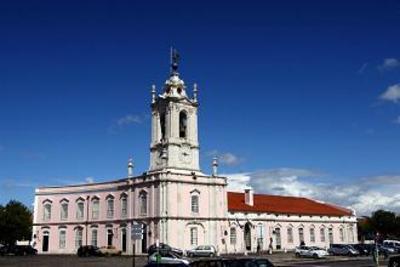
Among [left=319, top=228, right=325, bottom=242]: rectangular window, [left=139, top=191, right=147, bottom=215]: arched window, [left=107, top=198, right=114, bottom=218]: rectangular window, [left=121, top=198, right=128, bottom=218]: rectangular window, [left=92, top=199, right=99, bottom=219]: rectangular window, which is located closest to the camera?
[left=139, top=191, right=147, bottom=215]: arched window

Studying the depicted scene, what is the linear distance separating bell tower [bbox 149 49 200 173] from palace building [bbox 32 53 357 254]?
0.36ft

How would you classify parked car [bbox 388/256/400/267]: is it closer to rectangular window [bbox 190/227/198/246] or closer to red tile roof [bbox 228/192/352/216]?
rectangular window [bbox 190/227/198/246]

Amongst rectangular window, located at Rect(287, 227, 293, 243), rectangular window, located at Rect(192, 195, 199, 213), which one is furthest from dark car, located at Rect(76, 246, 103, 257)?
rectangular window, located at Rect(287, 227, 293, 243)

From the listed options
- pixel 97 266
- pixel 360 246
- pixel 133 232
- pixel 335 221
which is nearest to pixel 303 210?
pixel 335 221

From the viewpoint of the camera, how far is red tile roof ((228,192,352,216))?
69.6 m

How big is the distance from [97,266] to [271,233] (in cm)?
3521

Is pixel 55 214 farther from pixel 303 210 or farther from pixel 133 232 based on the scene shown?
pixel 133 232

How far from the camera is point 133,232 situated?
24.1 metres

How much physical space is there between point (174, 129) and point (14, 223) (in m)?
31.0

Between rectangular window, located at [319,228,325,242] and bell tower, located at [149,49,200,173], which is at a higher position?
bell tower, located at [149,49,200,173]

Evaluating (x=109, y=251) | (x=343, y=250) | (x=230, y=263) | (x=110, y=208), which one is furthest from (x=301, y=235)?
(x=230, y=263)

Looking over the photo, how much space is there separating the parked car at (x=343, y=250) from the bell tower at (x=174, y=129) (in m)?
16.8

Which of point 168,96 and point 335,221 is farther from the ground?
point 168,96

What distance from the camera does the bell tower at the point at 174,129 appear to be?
208 ft
